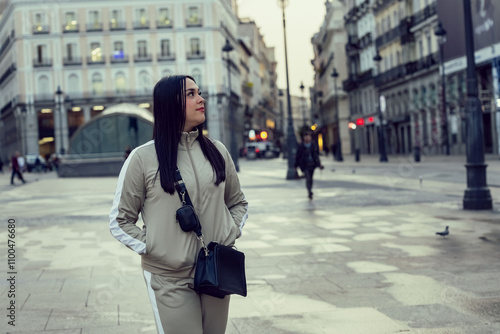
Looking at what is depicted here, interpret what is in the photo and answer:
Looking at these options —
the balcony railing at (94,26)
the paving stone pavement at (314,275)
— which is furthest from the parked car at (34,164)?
the paving stone pavement at (314,275)

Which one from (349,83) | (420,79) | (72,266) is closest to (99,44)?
(349,83)

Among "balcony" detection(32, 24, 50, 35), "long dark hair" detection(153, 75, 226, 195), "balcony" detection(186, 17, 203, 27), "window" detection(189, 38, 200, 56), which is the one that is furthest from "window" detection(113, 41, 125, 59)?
"long dark hair" detection(153, 75, 226, 195)

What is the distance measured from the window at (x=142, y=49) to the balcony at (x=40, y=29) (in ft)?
29.5

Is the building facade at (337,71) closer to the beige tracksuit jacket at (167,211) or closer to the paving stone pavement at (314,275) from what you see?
the paving stone pavement at (314,275)

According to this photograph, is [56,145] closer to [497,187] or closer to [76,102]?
[76,102]

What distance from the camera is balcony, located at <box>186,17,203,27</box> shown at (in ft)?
271

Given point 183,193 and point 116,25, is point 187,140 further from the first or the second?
point 116,25

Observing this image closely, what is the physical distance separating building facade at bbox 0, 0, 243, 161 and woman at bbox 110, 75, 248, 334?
7844 cm

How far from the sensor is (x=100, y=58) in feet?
269

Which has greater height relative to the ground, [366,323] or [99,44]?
[99,44]

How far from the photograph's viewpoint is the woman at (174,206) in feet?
11.1

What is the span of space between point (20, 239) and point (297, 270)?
17.5 ft

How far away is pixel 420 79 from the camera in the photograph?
2179 inches

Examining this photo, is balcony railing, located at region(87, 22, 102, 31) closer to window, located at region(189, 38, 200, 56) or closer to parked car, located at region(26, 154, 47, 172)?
window, located at region(189, 38, 200, 56)
